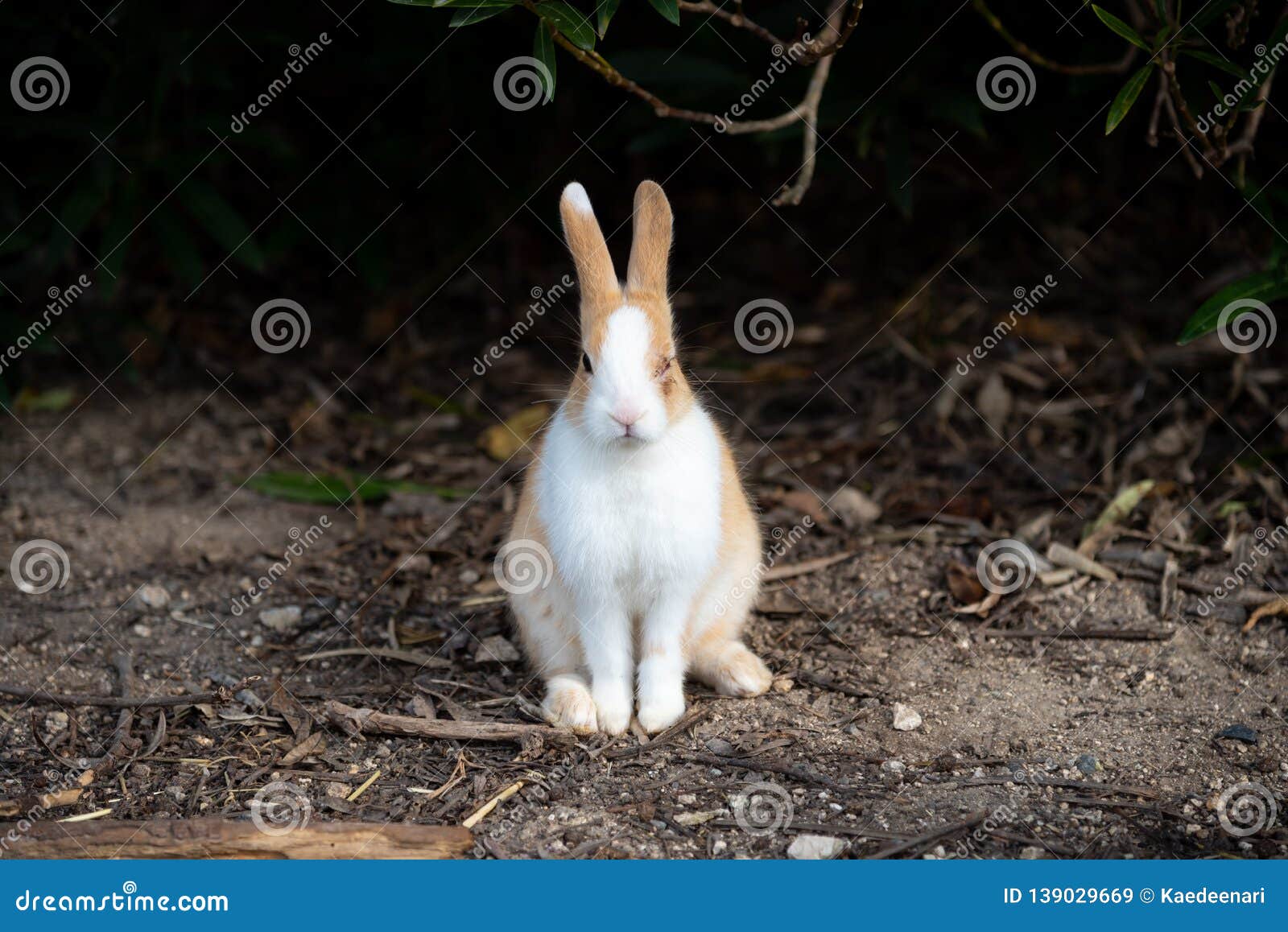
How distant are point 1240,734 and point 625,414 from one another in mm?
2513

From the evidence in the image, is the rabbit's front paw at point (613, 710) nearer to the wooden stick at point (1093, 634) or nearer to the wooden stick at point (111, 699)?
the wooden stick at point (111, 699)

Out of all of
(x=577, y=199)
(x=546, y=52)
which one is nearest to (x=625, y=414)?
(x=577, y=199)

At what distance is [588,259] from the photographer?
4582 millimetres

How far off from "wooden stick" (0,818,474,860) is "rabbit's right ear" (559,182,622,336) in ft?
5.89

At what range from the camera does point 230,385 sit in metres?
8.34

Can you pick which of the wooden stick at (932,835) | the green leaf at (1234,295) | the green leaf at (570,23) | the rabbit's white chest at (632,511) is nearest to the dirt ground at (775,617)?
the wooden stick at (932,835)

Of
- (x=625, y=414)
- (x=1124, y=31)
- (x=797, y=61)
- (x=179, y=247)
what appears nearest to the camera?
(x=625, y=414)

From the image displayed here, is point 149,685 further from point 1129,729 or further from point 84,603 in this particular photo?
point 1129,729

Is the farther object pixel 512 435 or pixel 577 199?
pixel 512 435

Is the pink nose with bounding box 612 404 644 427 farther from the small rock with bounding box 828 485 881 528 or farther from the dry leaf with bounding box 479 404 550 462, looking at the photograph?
the dry leaf with bounding box 479 404 550 462

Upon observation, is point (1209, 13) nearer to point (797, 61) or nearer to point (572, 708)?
point (797, 61)

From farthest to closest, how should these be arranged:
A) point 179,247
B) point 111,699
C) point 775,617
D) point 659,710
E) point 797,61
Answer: point 179,247
point 775,617
point 797,61
point 111,699
point 659,710

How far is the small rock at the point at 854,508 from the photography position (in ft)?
21.4

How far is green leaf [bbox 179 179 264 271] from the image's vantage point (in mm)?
7121
